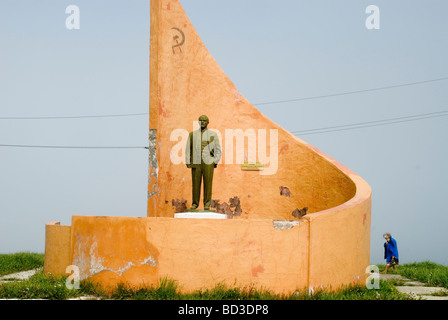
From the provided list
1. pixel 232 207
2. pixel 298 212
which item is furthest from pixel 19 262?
pixel 298 212

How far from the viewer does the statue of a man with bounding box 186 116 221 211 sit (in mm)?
9266

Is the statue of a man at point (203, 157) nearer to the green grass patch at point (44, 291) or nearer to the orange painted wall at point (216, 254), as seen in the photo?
the orange painted wall at point (216, 254)

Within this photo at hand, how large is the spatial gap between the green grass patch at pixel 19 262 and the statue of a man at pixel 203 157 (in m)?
5.09

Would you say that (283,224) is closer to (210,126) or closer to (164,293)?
(164,293)

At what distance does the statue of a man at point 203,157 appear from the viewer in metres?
9.27

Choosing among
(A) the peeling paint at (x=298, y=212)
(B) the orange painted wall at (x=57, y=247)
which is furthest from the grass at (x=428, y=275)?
(B) the orange painted wall at (x=57, y=247)

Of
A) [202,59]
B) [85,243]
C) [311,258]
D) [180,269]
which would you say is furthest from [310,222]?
[202,59]

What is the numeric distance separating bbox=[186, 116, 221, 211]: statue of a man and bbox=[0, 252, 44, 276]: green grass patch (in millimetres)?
5088

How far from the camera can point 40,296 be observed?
25.4 ft

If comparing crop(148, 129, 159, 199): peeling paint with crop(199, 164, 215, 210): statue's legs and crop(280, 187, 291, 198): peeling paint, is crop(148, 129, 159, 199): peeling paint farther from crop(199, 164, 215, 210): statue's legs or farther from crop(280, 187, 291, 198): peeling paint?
crop(280, 187, 291, 198): peeling paint

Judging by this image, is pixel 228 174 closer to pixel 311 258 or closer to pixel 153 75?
pixel 153 75

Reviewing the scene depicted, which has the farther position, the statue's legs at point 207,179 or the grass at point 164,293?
the statue's legs at point 207,179

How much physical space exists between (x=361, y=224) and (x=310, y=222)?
A: 5.06 ft
